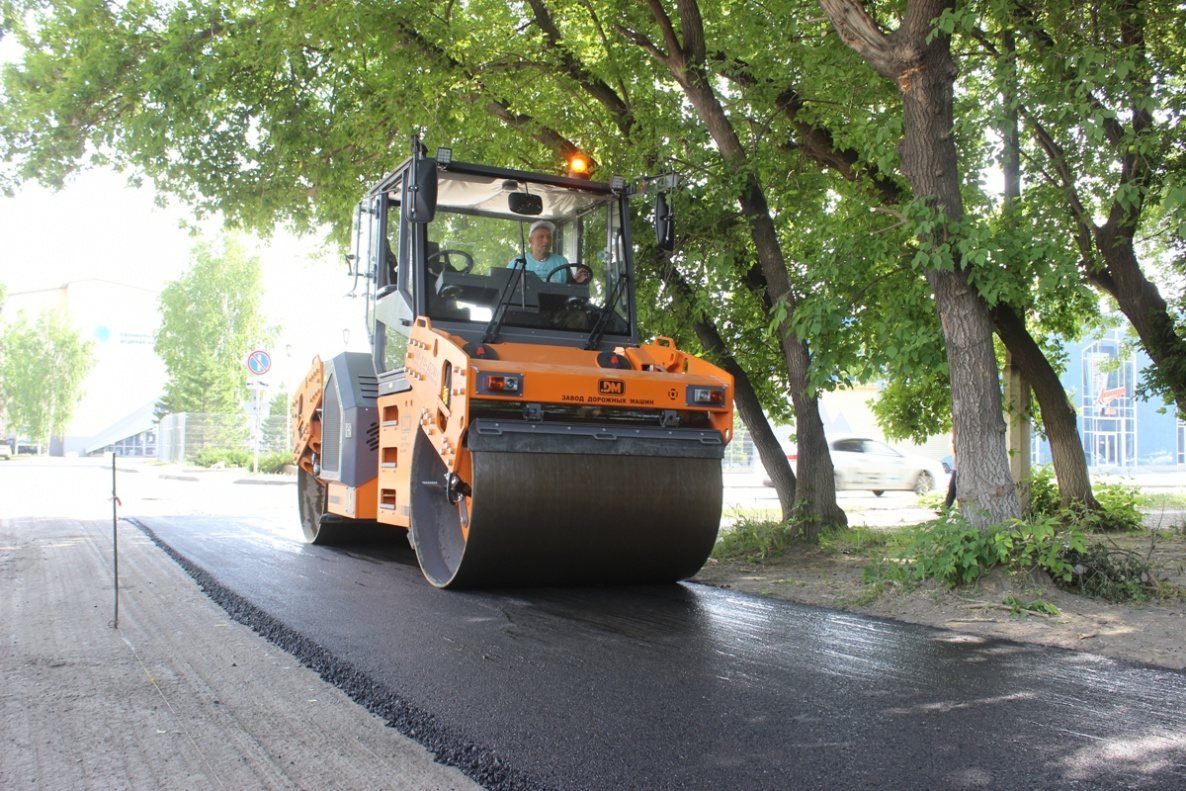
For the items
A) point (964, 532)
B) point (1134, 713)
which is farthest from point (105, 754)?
point (964, 532)

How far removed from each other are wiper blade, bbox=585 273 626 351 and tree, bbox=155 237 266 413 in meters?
49.3

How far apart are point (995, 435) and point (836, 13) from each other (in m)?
3.31

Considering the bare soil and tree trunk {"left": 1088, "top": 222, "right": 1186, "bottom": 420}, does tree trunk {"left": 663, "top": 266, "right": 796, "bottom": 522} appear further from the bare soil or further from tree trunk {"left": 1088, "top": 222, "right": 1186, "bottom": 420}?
tree trunk {"left": 1088, "top": 222, "right": 1186, "bottom": 420}

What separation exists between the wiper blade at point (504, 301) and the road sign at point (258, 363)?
1700 cm

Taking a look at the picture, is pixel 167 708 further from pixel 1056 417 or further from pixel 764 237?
pixel 1056 417

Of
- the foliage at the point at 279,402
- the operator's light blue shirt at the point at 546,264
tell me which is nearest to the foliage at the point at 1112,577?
the operator's light blue shirt at the point at 546,264

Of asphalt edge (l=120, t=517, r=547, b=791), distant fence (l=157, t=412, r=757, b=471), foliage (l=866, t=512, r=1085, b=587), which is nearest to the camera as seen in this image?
asphalt edge (l=120, t=517, r=547, b=791)

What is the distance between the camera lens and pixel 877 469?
22406 mm

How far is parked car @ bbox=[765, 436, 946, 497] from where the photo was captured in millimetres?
22234

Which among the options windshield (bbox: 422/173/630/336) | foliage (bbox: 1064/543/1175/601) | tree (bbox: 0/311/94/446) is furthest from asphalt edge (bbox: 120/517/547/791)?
tree (bbox: 0/311/94/446)

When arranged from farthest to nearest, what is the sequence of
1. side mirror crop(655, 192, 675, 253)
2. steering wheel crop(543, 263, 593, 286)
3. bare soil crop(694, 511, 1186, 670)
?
steering wheel crop(543, 263, 593, 286), side mirror crop(655, 192, 675, 253), bare soil crop(694, 511, 1186, 670)

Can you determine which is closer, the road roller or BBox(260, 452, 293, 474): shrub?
the road roller

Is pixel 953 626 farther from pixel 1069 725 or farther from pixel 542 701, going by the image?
pixel 542 701

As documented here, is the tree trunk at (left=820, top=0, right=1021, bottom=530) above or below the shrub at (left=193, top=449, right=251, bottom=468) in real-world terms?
above
